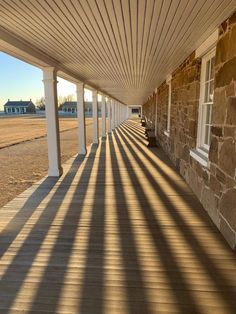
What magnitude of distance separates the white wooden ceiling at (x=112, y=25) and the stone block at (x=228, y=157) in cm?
151

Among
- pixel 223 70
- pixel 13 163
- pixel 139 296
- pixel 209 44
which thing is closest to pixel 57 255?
pixel 139 296

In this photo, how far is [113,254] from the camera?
2635 millimetres

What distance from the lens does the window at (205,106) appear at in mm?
4020

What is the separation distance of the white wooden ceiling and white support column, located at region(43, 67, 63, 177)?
1.71 feet

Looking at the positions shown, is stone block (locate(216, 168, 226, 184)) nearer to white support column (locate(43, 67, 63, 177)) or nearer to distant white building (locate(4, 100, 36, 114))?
white support column (locate(43, 67, 63, 177))

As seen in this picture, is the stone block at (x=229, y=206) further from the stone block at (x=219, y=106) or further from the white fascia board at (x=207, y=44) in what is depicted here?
the white fascia board at (x=207, y=44)

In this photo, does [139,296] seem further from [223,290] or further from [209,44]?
[209,44]

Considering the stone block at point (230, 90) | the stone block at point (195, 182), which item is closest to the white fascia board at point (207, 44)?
the stone block at point (230, 90)

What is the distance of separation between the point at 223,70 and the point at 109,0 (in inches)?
63.7

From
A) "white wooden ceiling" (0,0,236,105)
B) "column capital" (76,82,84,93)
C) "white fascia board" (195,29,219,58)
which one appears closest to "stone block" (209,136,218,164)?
"white fascia board" (195,29,219,58)

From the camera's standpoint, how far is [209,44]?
357 cm

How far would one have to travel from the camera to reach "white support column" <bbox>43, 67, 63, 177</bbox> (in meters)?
5.36

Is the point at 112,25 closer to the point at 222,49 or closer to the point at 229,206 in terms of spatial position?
the point at 222,49

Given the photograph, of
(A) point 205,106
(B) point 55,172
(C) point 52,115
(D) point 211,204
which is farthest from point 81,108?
(D) point 211,204
